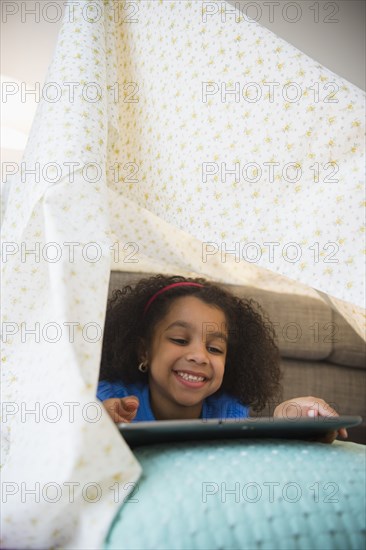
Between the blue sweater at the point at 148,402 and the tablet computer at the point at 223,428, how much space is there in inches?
21.4

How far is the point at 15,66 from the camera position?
2.14 meters

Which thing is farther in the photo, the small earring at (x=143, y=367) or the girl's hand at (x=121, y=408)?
the small earring at (x=143, y=367)

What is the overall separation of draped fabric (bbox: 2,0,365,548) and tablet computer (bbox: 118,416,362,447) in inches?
2.4

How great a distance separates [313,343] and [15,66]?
1.49 meters

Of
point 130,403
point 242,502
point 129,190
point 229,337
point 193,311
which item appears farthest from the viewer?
point 229,337

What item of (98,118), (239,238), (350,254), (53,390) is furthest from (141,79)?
(53,390)

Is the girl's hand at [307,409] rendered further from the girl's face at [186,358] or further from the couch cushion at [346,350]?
the couch cushion at [346,350]

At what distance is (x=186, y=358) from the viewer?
1.26 meters

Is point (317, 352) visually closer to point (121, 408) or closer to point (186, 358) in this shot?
point (186, 358)

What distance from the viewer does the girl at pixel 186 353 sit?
4.19 feet

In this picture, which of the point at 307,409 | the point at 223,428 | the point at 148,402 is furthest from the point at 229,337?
the point at 223,428

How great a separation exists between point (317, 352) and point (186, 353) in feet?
2.71

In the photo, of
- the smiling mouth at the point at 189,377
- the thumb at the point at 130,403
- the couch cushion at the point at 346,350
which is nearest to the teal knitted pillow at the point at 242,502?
the thumb at the point at 130,403

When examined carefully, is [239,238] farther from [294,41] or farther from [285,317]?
[294,41]
